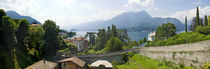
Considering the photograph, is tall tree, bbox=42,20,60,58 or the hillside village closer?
the hillside village

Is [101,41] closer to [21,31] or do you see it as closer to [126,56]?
[126,56]

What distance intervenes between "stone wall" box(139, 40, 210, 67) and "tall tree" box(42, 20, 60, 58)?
26.3 metres

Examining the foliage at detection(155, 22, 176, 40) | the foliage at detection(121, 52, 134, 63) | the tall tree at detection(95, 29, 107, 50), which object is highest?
the foliage at detection(155, 22, 176, 40)

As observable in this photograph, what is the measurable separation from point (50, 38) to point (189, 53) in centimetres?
3204

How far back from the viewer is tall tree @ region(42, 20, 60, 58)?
37406 millimetres

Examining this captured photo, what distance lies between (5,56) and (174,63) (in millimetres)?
24553

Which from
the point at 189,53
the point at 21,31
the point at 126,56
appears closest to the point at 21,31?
the point at 21,31

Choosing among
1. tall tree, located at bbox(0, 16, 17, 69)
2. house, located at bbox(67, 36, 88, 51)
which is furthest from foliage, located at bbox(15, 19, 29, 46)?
house, located at bbox(67, 36, 88, 51)

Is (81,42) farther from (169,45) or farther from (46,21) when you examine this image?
(169,45)

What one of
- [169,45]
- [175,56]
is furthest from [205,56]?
[169,45]

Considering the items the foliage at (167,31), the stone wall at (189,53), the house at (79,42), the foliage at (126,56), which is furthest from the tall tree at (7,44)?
the house at (79,42)

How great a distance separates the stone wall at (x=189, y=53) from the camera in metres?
18.9

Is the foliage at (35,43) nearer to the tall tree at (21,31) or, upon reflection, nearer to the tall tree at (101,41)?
the tall tree at (21,31)

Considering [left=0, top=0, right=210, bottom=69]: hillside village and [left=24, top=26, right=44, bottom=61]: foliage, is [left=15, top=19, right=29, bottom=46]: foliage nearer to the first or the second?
[left=0, top=0, right=210, bottom=69]: hillside village
